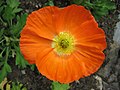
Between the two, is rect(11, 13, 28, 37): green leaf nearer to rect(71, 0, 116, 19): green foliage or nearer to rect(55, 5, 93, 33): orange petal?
rect(55, 5, 93, 33): orange petal

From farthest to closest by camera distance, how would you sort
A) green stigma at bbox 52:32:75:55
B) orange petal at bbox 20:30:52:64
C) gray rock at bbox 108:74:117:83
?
gray rock at bbox 108:74:117:83
green stigma at bbox 52:32:75:55
orange petal at bbox 20:30:52:64

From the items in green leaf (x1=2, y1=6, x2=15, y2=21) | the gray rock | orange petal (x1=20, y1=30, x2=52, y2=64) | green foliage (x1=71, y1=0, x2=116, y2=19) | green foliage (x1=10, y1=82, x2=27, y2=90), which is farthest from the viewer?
the gray rock

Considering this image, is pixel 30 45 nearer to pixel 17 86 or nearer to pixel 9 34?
pixel 9 34

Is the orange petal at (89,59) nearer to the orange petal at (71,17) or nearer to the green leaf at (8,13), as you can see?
the orange petal at (71,17)

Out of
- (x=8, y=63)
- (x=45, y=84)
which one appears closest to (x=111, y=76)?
(x=45, y=84)

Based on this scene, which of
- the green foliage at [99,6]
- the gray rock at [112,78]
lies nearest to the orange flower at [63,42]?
the green foliage at [99,6]

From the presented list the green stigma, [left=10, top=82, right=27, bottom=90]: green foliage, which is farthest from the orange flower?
[left=10, top=82, right=27, bottom=90]: green foliage

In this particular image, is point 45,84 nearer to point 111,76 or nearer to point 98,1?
point 111,76
